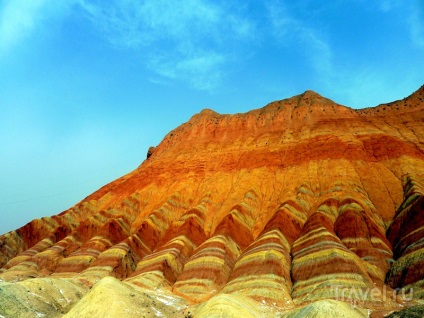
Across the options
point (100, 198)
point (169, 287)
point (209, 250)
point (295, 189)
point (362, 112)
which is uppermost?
point (362, 112)

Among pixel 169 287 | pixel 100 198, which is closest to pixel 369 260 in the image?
pixel 169 287

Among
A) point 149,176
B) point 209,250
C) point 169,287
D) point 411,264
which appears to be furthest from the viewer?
point 149,176

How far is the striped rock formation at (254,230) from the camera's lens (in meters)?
33.9

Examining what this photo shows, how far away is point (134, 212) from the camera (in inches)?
2766

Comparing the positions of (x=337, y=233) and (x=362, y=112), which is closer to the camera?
(x=337, y=233)

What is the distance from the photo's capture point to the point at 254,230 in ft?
183

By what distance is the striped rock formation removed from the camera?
33.9m

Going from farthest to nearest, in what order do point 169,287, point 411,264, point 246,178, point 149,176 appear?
1. point 149,176
2. point 246,178
3. point 169,287
4. point 411,264

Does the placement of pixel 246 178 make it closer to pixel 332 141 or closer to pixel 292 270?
pixel 332 141

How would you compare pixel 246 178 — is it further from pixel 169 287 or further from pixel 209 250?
pixel 169 287

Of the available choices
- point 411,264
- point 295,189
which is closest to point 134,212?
point 295,189

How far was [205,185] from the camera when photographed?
231 ft

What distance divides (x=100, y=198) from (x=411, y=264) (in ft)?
214

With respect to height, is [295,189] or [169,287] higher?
[295,189]
